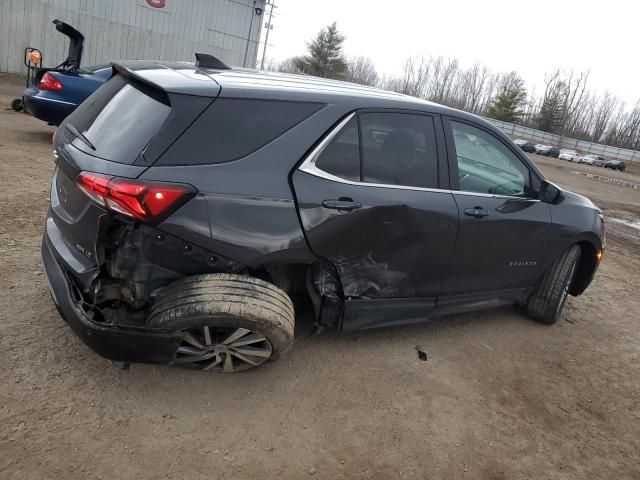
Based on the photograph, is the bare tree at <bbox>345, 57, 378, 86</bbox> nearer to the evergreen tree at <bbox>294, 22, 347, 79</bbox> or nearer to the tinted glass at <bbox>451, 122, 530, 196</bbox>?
the evergreen tree at <bbox>294, 22, 347, 79</bbox>

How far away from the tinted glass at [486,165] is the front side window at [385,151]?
0.92 feet

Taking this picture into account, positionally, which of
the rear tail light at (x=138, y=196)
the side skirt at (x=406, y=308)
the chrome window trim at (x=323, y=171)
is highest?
the chrome window trim at (x=323, y=171)

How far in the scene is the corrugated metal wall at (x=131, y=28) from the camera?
16438mm

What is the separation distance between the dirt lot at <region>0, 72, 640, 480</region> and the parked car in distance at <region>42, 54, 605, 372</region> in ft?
0.92

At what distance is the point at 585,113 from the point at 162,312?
99.4 metres

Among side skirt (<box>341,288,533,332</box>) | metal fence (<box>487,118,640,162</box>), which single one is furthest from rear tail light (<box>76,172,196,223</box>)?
metal fence (<box>487,118,640,162</box>)

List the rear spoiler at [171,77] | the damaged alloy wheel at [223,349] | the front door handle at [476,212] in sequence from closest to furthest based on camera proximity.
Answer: the rear spoiler at [171,77], the damaged alloy wheel at [223,349], the front door handle at [476,212]

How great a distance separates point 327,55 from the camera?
5162 centimetres

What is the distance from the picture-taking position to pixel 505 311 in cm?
457

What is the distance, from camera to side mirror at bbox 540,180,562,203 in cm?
392

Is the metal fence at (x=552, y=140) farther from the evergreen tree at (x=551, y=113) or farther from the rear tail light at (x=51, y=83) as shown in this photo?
the rear tail light at (x=51, y=83)

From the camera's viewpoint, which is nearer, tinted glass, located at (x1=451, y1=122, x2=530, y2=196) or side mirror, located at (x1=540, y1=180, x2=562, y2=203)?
tinted glass, located at (x1=451, y1=122, x2=530, y2=196)

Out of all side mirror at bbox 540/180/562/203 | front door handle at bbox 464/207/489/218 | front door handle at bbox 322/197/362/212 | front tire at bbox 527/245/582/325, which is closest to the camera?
front door handle at bbox 322/197/362/212

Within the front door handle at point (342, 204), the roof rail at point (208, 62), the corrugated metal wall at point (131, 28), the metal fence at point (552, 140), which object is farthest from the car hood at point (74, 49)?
the metal fence at point (552, 140)
